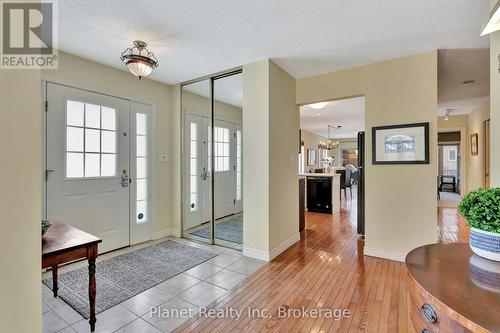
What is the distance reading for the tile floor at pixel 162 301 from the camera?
180 cm

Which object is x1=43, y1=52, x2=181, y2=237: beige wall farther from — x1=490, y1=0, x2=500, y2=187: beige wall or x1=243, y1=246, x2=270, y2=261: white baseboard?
x1=490, y1=0, x2=500, y2=187: beige wall

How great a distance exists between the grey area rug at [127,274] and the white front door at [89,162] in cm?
50

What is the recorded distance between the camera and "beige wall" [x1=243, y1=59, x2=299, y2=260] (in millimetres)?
3006

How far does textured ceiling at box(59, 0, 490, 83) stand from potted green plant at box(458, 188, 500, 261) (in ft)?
5.55

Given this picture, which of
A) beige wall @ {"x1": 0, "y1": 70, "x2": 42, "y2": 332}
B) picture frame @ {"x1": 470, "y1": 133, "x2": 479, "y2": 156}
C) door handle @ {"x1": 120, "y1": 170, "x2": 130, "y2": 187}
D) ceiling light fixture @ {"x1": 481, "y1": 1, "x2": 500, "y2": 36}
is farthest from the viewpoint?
picture frame @ {"x1": 470, "y1": 133, "x2": 479, "y2": 156}

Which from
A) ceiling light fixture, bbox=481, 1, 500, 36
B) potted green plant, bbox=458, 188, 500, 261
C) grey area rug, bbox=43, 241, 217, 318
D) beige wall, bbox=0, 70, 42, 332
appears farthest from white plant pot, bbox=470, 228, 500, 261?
grey area rug, bbox=43, 241, 217, 318

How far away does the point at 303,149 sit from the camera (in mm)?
8938

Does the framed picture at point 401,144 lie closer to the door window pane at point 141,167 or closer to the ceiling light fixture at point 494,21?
the ceiling light fixture at point 494,21

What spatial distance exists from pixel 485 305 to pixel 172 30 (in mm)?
2737

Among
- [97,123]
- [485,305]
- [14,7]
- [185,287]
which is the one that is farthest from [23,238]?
[97,123]

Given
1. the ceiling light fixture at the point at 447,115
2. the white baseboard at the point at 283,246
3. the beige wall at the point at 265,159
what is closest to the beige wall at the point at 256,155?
the beige wall at the point at 265,159

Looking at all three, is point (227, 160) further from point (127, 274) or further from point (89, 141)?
point (127, 274)

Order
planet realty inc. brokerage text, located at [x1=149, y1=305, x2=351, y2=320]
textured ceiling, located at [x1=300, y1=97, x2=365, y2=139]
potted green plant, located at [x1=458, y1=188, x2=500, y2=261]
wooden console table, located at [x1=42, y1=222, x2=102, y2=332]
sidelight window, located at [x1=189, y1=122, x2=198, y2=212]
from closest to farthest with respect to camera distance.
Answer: potted green plant, located at [x1=458, y1=188, x2=500, y2=261], wooden console table, located at [x1=42, y1=222, x2=102, y2=332], planet realty inc. brokerage text, located at [x1=149, y1=305, x2=351, y2=320], sidelight window, located at [x1=189, y1=122, x2=198, y2=212], textured ceiling, located at [x1=300, y1=97, x2=365, y2=139]

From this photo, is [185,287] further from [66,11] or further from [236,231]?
[66,11]
